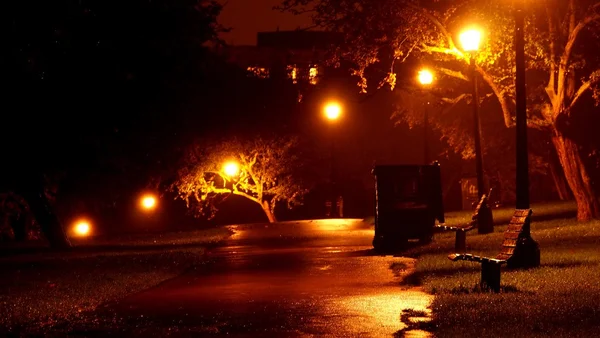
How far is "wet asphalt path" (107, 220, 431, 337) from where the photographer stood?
12.5 m

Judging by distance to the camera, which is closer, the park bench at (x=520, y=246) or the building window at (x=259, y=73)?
the park bench at (x=520, y=246)

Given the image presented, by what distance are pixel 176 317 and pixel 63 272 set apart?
10046 mm

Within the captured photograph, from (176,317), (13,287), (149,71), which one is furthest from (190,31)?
(176,317)

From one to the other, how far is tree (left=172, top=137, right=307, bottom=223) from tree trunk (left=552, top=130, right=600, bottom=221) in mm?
23722

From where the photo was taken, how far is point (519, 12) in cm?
1941

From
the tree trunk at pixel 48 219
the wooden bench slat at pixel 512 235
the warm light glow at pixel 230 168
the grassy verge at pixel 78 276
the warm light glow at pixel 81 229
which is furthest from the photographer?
the warm light glow at pixel 230 168

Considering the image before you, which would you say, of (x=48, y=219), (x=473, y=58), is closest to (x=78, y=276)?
(x=48, y=219)

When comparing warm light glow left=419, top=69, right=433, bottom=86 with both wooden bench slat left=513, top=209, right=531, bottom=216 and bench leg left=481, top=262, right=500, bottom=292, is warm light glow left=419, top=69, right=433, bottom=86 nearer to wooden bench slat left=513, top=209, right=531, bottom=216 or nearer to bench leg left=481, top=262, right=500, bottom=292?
wooden bench slat left=513, top=209, right=531, bottom=216

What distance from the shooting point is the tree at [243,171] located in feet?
171

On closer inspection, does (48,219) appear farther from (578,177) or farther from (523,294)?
(523,294)

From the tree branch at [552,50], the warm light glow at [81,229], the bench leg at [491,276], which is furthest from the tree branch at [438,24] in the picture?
the warm light glow at [81,229]

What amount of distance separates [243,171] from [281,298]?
3850 centimetres

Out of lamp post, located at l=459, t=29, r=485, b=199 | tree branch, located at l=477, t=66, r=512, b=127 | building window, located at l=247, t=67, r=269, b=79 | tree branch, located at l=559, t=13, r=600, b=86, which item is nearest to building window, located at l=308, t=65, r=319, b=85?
tree branch, located at l=477, t=66, r=512, b=127

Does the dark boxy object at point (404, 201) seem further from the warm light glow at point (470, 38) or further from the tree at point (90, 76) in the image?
the tree at point (90, 76)
